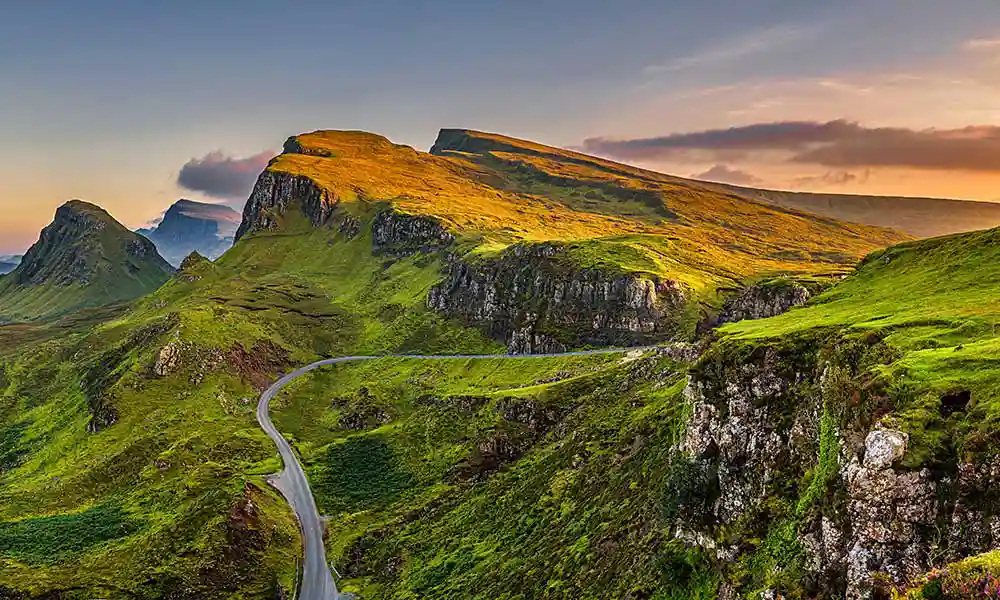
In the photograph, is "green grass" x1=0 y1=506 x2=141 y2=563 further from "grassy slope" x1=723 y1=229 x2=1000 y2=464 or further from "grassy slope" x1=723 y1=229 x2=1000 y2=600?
"grassy slope" x1=723 y1=229 x2=1000 y2=600

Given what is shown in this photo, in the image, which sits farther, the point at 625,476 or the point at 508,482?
the point at 508,482

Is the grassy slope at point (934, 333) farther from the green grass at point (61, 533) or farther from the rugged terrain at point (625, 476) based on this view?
the green grass at point (61, 533)

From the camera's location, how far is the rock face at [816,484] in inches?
1044

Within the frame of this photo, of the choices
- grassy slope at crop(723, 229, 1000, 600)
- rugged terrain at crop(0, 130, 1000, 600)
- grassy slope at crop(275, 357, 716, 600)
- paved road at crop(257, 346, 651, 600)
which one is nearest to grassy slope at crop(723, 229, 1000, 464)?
grassy slope at crop(723, 229, 1000, 600)

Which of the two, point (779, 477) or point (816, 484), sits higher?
point (816, 484)

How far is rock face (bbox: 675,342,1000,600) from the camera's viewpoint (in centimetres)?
2652

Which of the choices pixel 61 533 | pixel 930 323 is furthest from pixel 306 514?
pixel 930 323

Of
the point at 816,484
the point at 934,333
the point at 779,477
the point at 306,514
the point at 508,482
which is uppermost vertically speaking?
the point at 934,333

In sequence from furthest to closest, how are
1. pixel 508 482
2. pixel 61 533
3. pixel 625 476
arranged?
pixel 61 533 → pixel 508 482 → pixel 625 476

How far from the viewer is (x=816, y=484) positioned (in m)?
35.1

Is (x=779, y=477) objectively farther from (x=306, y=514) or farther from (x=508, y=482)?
(x=306, y=514)

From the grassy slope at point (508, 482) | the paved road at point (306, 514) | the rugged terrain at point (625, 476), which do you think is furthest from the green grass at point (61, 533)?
the grassy slope at point (508, 482)

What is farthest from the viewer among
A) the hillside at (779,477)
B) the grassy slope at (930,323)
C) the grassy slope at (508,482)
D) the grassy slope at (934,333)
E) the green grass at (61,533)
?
the green grass at (61,533)

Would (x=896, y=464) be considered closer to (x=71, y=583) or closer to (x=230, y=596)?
(x=230, y=596)
